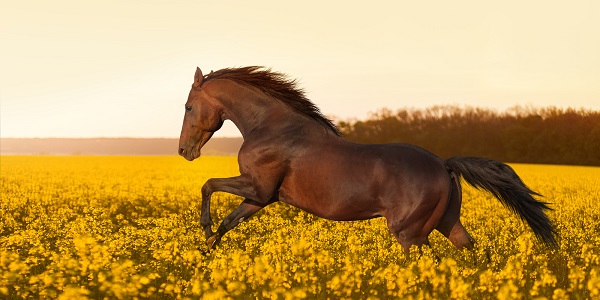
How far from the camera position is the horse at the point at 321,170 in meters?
7.01

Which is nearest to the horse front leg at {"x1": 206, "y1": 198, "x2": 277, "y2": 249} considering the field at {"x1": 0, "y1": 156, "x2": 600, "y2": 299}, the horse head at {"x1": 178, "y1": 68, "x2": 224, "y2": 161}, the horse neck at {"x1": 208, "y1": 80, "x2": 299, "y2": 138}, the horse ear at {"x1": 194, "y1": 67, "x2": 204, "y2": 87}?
the field at {"x1": 0, "y1": 156, "x2": 600, "y2": 299}

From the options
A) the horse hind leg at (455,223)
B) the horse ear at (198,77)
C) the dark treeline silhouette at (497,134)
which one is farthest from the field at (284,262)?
the dark treeline silhouette at (497,134)

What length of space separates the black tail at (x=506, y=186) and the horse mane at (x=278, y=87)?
157 centimetres

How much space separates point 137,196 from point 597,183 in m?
17.6

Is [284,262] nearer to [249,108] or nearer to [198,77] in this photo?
[249,108]

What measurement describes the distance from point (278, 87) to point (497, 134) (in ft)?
149

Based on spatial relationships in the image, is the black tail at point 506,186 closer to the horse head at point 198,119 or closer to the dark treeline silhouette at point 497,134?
the horse head at point 198,119

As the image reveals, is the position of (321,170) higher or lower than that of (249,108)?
lower

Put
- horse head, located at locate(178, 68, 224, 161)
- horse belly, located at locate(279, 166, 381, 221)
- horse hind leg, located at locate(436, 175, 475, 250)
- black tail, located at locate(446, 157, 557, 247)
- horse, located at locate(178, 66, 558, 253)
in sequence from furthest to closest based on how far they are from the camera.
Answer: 1. horse head, located at locate(178, 68, 224, 161)
2. black tail, located at locate(446, 157, 557, 247)
3. horse hind leg, located at locate(436, 175, 475, 250)
4. horse belly, located at locate(279, 166, 381, 221)
5. horse, located at locate(178, 66, 558, 253)

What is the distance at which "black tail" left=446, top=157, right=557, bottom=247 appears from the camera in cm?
→ 767

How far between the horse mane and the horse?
0.04 feet

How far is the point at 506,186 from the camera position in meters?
7.95

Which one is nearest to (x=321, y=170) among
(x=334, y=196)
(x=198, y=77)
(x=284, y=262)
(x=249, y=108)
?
(x=334, y=196)

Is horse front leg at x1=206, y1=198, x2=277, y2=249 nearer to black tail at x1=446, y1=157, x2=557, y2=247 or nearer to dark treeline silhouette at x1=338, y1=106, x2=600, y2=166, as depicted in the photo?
black tail at x1=446, y1=157, x2=557, y2=247
